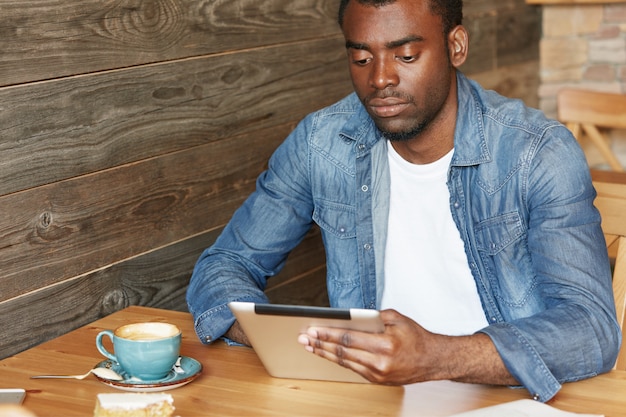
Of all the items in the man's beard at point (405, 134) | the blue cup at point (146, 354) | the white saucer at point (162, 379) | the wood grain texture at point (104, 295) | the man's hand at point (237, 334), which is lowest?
the wood grain texture at point (104, 295)

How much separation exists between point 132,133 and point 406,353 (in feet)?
2.75

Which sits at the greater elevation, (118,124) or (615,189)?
(118,124)

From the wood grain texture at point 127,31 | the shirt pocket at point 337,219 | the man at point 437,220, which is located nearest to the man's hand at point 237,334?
the man at point 437,220

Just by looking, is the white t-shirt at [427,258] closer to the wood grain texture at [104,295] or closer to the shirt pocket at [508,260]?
the shirt pocket at [508,260]

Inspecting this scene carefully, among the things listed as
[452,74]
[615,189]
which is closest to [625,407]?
[615,189]

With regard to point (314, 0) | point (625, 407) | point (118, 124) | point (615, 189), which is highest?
point (314, 0)

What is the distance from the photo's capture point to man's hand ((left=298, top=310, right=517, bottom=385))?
4.11ft

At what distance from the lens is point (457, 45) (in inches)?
69.8

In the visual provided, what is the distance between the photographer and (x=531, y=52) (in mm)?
3408

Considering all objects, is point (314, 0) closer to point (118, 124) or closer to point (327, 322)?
point (118, 124)

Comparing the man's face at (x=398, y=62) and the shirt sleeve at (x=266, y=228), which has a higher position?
the man's face at (x=398, y=62)

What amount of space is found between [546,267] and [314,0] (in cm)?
113

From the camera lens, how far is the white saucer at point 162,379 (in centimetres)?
130

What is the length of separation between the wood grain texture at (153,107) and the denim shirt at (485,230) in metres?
0.25
